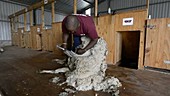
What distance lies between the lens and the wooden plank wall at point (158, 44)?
2402 mm

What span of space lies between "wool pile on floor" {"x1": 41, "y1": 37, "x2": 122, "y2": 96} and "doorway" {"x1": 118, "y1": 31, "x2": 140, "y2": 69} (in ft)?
6.74

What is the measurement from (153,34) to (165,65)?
2.25ft

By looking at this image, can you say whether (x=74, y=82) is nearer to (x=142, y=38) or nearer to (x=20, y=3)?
(x=142, y=38)

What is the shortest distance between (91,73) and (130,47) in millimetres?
2721

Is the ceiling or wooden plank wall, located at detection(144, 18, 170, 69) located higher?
the ceiling

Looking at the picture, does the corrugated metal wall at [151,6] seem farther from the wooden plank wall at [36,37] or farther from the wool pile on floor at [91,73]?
the wool pile on floor at [91,73]

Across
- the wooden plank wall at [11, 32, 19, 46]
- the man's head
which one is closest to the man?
→ the man's head

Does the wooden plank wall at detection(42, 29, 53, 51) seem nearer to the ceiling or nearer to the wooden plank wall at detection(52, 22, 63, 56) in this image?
the wooden plank wall at detection(52, 22, 63, 56)

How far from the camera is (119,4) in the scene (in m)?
9.70

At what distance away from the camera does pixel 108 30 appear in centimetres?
319

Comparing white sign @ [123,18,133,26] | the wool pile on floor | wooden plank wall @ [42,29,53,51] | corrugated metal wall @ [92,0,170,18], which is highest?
corrugated metal wall @ [92,0,170,18]

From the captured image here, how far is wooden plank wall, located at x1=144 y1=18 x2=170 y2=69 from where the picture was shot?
7.88 ft

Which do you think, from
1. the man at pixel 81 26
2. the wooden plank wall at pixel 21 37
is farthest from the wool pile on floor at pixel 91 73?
the wooden plank wall at pixel 21 37

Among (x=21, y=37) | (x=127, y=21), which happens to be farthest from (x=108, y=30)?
(x=21, y=37)
